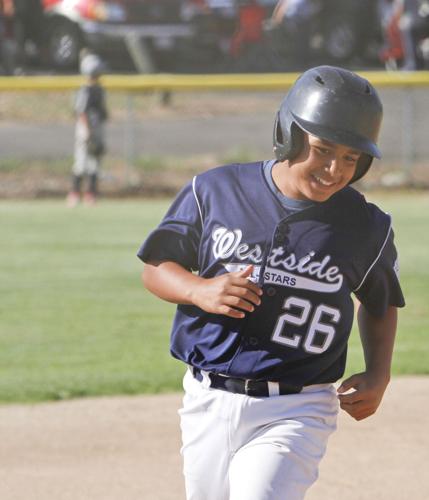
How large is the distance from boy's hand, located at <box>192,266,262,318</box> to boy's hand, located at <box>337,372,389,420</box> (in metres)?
0.46

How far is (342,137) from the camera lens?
344 centimetres

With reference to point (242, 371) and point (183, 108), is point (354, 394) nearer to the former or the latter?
point (242, 371)

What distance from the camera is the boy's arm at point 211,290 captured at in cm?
333

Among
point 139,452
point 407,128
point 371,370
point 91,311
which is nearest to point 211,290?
point 371,370

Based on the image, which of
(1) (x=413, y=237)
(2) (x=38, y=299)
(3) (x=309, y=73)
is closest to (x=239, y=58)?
(1) (x=413, y=237)

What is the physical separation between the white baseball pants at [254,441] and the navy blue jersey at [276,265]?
0.24 ft

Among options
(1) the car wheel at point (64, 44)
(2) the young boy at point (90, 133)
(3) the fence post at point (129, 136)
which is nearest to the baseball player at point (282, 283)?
(2) the young boy at point (90, 133)

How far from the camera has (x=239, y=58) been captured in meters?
24.0

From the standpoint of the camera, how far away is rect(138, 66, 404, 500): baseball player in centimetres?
A: 348

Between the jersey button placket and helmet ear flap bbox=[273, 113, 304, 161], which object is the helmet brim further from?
the jersey button placket

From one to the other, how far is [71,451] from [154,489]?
0.69 metres

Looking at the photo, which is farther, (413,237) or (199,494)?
(413,237)

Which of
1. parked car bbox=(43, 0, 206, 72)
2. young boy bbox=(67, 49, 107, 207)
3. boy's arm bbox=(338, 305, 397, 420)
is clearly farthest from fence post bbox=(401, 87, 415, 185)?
boy's arm bbox=(338, 305, 397, 420)

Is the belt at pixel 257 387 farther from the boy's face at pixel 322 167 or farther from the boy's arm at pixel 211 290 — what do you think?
the boy's face at pixel 322 167
